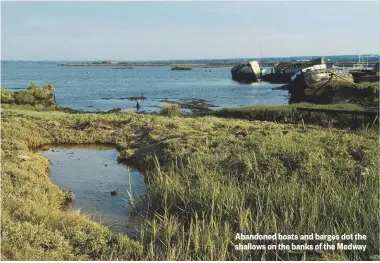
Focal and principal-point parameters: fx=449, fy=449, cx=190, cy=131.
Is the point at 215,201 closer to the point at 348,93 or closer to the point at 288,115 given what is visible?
the point at 288,115

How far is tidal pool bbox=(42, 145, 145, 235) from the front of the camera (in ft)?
34.6

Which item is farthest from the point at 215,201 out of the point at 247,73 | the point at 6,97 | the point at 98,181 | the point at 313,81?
the point at 247,73

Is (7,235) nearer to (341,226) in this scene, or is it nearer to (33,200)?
(33,200)

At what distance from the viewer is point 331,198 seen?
8.32 metres

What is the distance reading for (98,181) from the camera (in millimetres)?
13992

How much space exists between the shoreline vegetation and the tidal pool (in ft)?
1.49

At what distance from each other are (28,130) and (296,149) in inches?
501

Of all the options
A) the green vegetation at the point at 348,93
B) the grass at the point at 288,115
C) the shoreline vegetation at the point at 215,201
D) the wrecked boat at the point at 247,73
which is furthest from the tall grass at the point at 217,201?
the wrecked boat at the point at 247,73

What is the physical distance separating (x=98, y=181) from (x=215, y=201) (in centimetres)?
Result: 628

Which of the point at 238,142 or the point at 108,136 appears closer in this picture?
the point at 238,142

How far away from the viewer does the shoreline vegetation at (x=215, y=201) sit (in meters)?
7.13

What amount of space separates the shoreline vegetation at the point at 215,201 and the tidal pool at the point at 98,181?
1.49ft

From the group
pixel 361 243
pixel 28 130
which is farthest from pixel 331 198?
pixel 28 130

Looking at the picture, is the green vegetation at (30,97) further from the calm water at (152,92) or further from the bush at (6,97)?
the calm water at (152,92)
